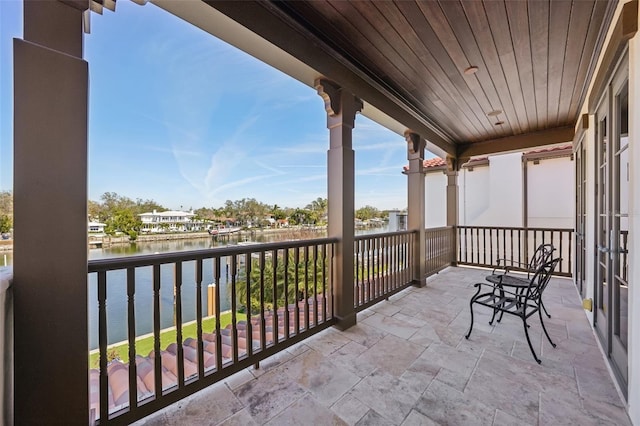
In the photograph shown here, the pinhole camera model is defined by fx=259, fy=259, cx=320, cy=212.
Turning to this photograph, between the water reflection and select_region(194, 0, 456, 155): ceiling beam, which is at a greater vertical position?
select_region(194, 0, 456, 155): ceiling beam

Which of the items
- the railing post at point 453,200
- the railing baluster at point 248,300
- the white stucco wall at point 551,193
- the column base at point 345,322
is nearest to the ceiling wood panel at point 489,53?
the railing post at point 453,200

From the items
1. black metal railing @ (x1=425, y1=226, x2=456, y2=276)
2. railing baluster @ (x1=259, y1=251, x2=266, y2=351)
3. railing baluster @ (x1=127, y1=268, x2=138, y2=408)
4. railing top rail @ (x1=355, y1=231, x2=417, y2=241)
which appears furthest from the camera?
black metal railing @ (x1=425, y1=226, x2=456, y2=276)

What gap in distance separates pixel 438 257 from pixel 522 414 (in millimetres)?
3580

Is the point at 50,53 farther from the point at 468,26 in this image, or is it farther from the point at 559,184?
the point at 559,184

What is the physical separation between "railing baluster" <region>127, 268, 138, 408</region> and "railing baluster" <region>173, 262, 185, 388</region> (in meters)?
0.22

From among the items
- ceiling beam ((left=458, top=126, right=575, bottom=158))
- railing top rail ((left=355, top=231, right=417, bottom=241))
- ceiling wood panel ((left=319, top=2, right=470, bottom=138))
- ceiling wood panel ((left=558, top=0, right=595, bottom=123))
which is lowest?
railing top rail ((left=355, top=231, right=417, bottom=241))

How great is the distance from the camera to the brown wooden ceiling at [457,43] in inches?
73.3

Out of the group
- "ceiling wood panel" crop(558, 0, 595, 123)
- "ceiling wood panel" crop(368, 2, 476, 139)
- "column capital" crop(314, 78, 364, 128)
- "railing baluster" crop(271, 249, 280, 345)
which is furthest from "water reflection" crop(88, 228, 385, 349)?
"ceiling wood panel" crop(558, 0, 595, 123)

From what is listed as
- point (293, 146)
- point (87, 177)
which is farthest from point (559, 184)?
point (87, 177)

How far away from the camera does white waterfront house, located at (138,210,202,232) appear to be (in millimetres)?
1923

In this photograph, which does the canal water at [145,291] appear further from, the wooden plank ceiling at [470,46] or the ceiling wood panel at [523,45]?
the ceiling wood panel at [523,45]

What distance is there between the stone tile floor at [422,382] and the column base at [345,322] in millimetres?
62

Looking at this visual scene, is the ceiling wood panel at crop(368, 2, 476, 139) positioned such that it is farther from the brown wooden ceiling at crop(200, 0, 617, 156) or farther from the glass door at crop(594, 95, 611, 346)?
the glass door at crop(594, 95, 611, 346)

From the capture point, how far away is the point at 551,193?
20.9ft
